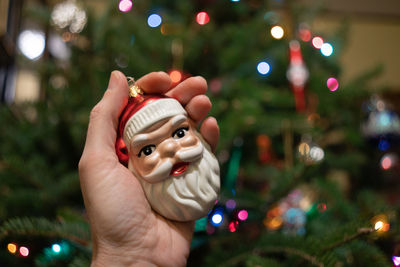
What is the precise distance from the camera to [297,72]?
1.06 meters

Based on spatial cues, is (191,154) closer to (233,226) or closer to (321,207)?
(233,226)

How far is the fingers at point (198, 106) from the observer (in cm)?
49

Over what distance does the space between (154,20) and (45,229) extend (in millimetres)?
711

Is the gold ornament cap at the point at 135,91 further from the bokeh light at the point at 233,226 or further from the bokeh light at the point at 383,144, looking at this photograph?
the bokeh light at the point at 383,144

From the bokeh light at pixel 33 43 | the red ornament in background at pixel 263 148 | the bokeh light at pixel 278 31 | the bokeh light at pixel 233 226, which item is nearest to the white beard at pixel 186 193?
the bokeh light at pixel 233 226

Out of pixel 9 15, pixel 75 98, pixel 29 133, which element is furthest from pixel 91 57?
pixel 9 15

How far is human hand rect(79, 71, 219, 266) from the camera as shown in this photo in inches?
16.4

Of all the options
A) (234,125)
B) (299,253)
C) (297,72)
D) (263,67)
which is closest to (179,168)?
(299,253)

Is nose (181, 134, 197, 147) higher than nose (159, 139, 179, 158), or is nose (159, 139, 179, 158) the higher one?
nose (181, 134, 197, 147)

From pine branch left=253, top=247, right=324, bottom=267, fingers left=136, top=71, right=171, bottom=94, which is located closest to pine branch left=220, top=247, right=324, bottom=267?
pine branch left=253, top=247, right=324, bottom=267

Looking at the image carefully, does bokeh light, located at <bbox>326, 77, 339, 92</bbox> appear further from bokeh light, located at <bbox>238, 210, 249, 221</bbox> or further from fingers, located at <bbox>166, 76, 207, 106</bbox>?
fingers, located at <bbox>166, 76, 207, 106</bbox>

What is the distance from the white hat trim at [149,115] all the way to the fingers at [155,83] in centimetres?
3

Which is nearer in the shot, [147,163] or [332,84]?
[147,163]

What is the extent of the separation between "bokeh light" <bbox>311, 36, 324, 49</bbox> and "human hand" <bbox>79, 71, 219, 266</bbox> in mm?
756
